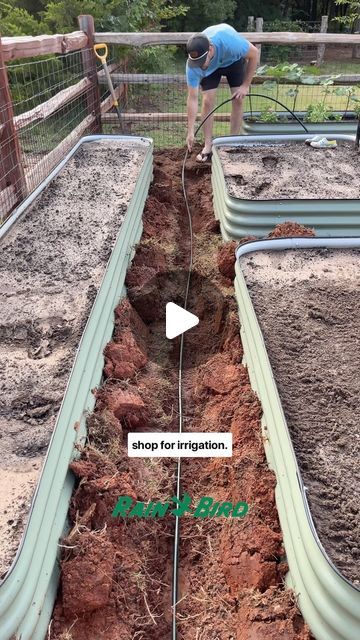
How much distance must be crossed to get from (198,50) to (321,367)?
3.83 metres

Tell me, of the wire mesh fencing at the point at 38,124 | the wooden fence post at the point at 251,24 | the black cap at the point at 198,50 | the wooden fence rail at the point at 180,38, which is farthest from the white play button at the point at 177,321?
the wooden fence post at the point at 251,24

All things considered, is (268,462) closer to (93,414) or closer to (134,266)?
(93,414)

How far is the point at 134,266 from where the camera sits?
4.10m

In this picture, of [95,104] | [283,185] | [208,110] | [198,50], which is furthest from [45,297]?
[95,104]

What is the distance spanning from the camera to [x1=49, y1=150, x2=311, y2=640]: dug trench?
194 cm

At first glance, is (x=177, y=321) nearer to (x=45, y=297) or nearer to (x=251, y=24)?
(x=45, y=297)

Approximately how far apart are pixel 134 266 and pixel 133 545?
2308mm

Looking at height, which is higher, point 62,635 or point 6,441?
point 6,441

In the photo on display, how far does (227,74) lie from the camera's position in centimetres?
616

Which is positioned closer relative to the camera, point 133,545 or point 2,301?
point 133,545

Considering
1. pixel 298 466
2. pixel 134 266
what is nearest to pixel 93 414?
pixel 298 466

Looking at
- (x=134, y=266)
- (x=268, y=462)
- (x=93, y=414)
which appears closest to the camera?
(x=268, y=462)

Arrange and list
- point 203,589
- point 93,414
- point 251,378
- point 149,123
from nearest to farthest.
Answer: point 203,589, point 93,414, point 251,378, point 149,123

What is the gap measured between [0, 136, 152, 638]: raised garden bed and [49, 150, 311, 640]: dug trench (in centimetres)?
13
